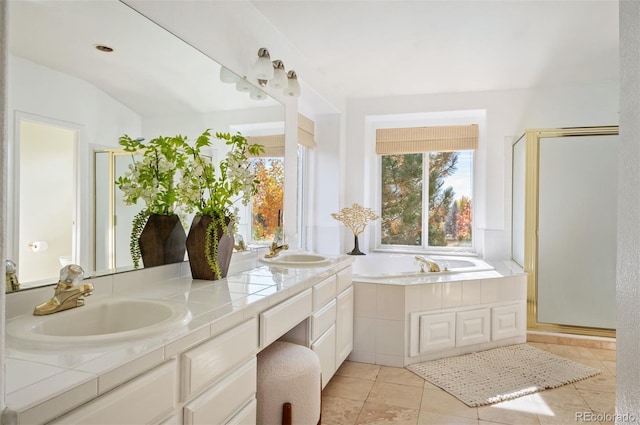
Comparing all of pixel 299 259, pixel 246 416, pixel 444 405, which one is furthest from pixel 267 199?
pixel 444 405

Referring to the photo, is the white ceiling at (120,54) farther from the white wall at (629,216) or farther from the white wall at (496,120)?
the white wall at (496,120)

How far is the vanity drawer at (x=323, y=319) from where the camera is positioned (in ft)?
6.55

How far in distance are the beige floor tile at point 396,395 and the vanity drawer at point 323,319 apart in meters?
0.52

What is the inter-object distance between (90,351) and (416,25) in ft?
8.61

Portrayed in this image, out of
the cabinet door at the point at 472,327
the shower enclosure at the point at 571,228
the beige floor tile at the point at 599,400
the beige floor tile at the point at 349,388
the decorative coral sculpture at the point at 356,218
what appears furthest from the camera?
the decorative coral sculpture at the point at 356,218

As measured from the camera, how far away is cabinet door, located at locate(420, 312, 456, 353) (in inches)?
111

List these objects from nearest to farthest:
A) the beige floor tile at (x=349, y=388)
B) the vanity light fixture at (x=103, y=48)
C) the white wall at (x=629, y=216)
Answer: the white wall at (x=629, y=216)
the vanity light fixture at (x=103, y=48)
the beige floor tile at (x=349, y=388)

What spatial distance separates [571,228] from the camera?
10.9 feet

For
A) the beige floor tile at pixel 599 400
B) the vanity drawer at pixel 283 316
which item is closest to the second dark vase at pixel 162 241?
the vanity drawer at pixel 283 316

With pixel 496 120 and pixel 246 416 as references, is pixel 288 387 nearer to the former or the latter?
pixel 246 416

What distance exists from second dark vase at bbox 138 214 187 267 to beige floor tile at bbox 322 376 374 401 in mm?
1284

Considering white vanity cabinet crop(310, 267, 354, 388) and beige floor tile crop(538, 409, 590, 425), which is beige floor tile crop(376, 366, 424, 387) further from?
beige floor tile crop(538, 409, 590, 425)

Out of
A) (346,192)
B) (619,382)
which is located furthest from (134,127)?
(346,192)

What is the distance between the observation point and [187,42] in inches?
73.2
